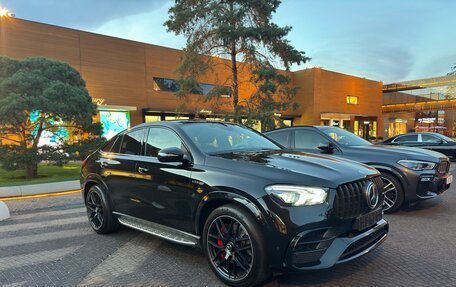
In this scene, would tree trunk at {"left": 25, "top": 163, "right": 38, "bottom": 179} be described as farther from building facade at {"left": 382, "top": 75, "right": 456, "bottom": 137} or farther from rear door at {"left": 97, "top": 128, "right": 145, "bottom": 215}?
building facade at {"left": 382, "top": 75, "right": 456, "bottom": 137}

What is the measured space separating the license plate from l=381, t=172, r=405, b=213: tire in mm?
2696

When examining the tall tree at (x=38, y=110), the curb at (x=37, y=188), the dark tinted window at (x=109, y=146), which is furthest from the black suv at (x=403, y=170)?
the tall tree at (x=38, y=110)

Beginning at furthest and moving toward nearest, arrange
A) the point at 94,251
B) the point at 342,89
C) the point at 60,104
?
the point at 342,89
the point at 60,104
the point at 94,251

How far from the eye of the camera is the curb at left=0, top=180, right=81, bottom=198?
8.70 m

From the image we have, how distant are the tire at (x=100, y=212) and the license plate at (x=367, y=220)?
138 inches

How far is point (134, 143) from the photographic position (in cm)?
485

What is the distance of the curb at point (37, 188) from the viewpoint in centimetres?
870

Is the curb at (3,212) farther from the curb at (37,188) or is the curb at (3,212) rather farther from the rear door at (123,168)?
the rear door at (123,168)

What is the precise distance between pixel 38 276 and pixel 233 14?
17.1m

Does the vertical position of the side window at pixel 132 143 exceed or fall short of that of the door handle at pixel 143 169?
it exceeds it

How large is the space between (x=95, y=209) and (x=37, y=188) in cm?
480

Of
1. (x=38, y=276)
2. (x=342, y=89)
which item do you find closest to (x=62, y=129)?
(x=38, y=276)

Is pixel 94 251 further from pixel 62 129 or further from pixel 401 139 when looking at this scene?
pixel 401 139

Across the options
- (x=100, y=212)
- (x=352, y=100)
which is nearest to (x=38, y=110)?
(x=100, y=212)
